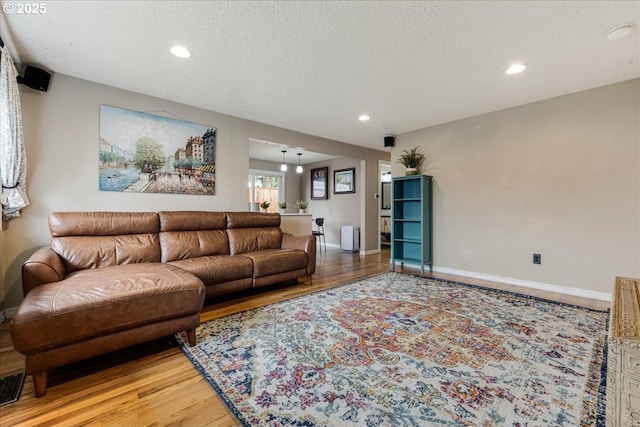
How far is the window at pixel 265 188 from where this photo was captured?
288 inches

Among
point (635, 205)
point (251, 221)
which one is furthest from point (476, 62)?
point (251, 221)

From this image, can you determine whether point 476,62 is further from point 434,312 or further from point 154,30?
point 154,30

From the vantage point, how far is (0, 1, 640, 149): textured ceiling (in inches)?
74.0

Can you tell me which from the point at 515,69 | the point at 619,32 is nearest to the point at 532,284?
the point at 515,69

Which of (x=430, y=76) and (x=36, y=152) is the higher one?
(x=430, y=76)

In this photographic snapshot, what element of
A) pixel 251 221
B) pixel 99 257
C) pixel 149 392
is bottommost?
pixel 149 392

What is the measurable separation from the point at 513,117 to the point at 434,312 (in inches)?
113

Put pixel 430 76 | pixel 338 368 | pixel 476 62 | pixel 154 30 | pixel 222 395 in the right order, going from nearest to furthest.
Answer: pixel 222 395
pixel 338 368
pixel 154 30
pixel 476 62
pixel 430 76

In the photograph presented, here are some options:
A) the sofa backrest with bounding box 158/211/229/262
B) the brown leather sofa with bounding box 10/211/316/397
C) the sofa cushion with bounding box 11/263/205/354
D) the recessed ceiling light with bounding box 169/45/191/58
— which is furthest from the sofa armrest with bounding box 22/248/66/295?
the recessed ceiling light with bounding box 169/45/191/58

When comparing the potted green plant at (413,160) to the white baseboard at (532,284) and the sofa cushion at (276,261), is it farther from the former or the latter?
the sofa cushion at (276,261)

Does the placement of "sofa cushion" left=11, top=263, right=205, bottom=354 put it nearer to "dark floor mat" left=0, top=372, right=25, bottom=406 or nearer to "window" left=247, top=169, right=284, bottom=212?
"dark floor mat" left=0, top=372, right=25, bottom=406

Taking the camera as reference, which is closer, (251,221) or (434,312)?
(434,312)

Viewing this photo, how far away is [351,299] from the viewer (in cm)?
302

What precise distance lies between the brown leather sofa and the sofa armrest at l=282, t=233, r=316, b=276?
0.04ft
